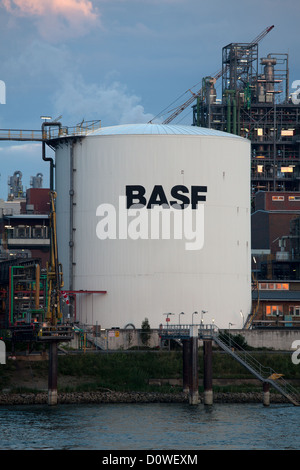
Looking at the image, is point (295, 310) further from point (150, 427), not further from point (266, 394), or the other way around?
point (150, 427)

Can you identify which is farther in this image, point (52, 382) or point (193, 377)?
point (193, 377)

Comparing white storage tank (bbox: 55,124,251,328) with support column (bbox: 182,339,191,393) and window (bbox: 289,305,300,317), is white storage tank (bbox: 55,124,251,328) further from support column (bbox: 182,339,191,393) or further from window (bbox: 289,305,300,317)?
support column (bbox: 182,339,191,393)

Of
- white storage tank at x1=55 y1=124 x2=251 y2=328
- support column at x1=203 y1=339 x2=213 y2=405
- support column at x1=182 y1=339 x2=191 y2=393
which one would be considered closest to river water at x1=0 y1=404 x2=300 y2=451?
support column at x1=203 y1=339 x2=213 y2=405

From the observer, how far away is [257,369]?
8250cm

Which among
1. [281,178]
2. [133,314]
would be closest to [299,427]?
[133,314]

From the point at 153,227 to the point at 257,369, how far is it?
611 inches

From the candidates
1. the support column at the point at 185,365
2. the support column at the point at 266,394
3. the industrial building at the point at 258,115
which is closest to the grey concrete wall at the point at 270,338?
the support column at the point at 185,365

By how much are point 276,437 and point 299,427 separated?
4.23 m

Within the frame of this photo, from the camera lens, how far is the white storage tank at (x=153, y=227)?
90125 mm

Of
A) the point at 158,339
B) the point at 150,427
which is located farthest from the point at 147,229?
the point at 150,427

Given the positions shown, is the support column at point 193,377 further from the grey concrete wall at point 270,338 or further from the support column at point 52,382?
the grey concrete wall at point 270,338

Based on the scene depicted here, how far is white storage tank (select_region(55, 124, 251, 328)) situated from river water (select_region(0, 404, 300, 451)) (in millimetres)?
17968

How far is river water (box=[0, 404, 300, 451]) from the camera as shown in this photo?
187 feet

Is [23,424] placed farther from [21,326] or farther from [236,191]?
[236,191]
